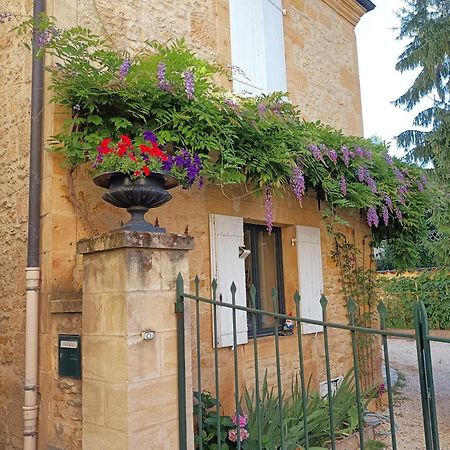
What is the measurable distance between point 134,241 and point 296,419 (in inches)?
102

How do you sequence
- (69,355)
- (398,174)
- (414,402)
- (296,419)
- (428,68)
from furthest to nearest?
(428,68), (414,402), (398,174), (296,419), (69,355)

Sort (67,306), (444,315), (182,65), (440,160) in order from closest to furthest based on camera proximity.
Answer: (67,306) < (182,65) < (440,160) < (444,315)

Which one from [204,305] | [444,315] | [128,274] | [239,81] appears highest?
[239,81]

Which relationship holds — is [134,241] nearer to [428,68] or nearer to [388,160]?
[388,160]

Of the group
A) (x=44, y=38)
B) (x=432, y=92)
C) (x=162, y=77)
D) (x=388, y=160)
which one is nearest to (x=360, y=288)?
(x=388, y=160)

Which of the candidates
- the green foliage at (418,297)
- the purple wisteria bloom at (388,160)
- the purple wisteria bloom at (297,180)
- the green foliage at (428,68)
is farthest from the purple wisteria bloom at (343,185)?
the green foliage at (418,297)

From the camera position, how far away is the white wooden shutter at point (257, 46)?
17.6ft

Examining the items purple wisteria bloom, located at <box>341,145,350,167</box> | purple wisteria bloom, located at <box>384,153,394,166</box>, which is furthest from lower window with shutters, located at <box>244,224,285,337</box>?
purple wisteria bloom, located at <box>384,153,394,166</box>

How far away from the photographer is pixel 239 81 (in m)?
5.25

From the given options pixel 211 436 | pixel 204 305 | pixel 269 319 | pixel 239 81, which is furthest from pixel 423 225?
pixel 211 436

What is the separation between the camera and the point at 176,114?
3.49 meters

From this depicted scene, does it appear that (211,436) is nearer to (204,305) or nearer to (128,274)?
(204,305)

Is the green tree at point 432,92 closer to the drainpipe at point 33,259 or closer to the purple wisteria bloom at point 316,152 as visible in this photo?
the purple wisteria bloom at point 316,152

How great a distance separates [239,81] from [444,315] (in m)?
11.8
